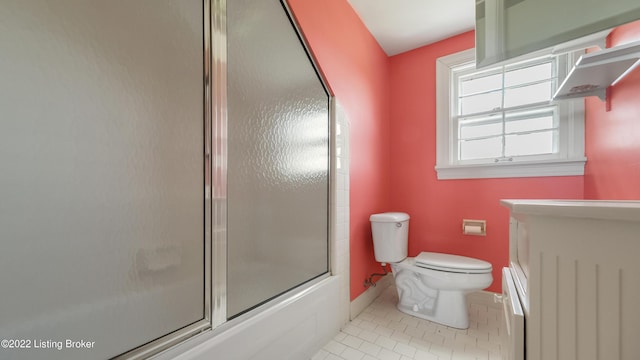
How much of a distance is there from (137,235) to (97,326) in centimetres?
24

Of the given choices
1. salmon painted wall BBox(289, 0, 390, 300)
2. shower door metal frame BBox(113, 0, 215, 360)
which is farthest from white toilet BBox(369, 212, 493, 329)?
shower door metal frame BBox(113, 0, 215, 360)

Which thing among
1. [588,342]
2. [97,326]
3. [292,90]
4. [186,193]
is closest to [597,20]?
[588,342]

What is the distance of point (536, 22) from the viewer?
2.69 ft

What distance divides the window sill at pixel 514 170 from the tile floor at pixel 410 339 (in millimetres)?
1067

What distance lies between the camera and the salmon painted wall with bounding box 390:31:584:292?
1.93 metres

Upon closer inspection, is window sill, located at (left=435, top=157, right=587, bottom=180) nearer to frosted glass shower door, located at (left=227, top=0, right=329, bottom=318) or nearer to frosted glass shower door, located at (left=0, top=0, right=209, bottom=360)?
frosted glass shower door, located at (left=227, top=0, right=329, bottom=318)

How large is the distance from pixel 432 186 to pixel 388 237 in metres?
0.72

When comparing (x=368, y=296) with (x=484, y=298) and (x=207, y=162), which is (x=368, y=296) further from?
(x=207, y=162)

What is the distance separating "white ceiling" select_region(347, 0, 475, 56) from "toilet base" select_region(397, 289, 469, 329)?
2.11 meters

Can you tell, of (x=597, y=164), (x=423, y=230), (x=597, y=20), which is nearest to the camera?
(x=597, y=20)

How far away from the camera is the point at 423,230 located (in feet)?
7.38

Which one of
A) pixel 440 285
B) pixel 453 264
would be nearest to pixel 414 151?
pixel 453 264

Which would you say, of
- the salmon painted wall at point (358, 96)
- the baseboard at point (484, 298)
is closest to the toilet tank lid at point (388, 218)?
the salmon painted wall at point (358, 96)

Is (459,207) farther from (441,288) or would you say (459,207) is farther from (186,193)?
(186,193)
